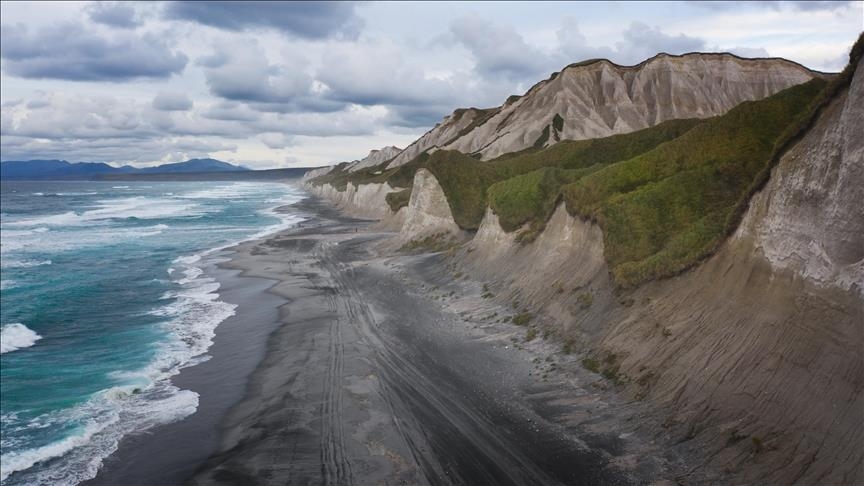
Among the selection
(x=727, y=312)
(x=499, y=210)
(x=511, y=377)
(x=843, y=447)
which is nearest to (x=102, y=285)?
(x=499, y=210)

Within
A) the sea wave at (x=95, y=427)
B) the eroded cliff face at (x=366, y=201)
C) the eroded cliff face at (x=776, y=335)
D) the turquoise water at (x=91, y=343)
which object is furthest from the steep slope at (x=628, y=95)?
the sea wave at (x=95, y=427)

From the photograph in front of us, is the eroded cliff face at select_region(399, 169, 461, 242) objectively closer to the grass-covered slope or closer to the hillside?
the grass-covered slope

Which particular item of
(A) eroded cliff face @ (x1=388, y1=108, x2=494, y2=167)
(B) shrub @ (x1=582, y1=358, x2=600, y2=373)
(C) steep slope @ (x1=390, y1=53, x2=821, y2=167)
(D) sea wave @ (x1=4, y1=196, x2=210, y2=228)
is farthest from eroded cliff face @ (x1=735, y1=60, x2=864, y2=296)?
(A) eroded cliff face @ (x1=388, y1=108, x2=494, y2=167)

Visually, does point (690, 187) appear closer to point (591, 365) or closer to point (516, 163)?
point (591, 365)

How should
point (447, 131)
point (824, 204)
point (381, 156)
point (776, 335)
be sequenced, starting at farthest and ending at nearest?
point (381, 156), point (447, 131), point (776, 335), point (824, 204)

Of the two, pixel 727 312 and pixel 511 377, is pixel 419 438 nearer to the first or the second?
pixel 511 377

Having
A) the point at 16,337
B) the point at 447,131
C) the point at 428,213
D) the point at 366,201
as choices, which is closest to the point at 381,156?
the point at 447,131

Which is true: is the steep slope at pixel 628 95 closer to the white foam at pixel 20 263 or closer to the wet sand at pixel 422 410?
the white foam at pixel 20 263

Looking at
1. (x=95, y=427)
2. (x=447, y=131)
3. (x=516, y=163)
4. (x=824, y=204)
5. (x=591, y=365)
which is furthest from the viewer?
(x=447, y=131)
